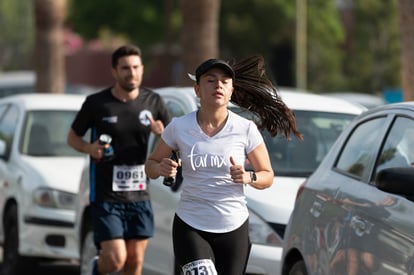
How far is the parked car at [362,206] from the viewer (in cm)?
574

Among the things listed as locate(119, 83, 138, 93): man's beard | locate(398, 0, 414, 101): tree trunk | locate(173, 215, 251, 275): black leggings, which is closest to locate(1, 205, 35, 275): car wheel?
locate(119, 83, 138, 93): man's beard

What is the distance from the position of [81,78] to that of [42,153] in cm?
5648

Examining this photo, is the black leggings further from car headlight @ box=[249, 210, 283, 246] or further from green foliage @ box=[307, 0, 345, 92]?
green foliage @ box=[307, 0, 345, 92]

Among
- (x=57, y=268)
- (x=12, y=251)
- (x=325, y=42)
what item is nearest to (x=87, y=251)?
(x=12, y=251)

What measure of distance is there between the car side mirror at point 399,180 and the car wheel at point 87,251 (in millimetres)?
4560

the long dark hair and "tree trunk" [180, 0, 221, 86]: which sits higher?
the long dark hair

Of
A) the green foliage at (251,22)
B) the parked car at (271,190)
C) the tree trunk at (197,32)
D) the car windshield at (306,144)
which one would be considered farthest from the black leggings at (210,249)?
the green foliage at (251,22)

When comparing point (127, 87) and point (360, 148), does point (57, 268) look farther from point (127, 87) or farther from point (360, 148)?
point (360, 148)

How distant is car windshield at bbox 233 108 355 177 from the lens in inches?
374

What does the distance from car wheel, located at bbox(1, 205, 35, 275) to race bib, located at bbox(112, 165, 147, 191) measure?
10.5ft

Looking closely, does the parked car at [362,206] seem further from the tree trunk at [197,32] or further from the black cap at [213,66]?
the tree trunk at [197,32]

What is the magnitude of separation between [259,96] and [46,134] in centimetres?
588

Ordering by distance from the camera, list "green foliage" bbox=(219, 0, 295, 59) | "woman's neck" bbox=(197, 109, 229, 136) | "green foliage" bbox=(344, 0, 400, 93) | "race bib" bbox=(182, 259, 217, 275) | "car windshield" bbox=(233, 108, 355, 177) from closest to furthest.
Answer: "race bib" bbox=(182, 259, 217, 275)
"woman's neck" bbox=(197, 109, 229, 136)
"car windshield" bbox=(233, 108, 355, 177)
"green foliage" bbox=(219, 0, 295, 59)
"green foliage" bbox=(344, 0, 400, 93)

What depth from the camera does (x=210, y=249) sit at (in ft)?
21.1
